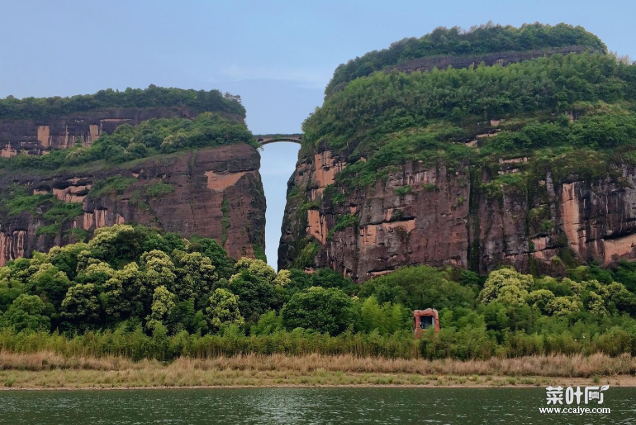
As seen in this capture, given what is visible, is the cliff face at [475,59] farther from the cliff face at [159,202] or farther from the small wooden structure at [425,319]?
the small wooden structure at [425,319]

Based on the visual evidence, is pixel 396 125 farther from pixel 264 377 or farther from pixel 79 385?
pixel 79 385

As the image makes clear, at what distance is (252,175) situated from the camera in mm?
88125

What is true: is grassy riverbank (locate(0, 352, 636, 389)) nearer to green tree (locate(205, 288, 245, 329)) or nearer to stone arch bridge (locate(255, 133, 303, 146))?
green tree (locate(205, 288, 245, 329))

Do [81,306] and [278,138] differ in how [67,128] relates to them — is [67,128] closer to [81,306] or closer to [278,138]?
[278,138]

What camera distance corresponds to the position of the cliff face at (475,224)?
2904 inches

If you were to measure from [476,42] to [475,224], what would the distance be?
118 feet

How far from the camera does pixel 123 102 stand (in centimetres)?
10519

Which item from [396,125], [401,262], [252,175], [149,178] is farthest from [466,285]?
[149,178]

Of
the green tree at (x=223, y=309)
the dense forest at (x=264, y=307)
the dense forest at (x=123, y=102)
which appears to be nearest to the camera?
the dense forest at (x=264, y=307)

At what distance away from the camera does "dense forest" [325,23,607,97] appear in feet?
345

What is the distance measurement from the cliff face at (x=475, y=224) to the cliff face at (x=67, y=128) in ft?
108

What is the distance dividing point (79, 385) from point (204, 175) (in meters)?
45.7

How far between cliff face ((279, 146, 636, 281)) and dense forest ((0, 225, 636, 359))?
2.96 metres

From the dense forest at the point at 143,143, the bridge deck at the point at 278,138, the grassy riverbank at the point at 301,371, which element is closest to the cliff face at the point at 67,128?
the dense forest at the point at 143,143
